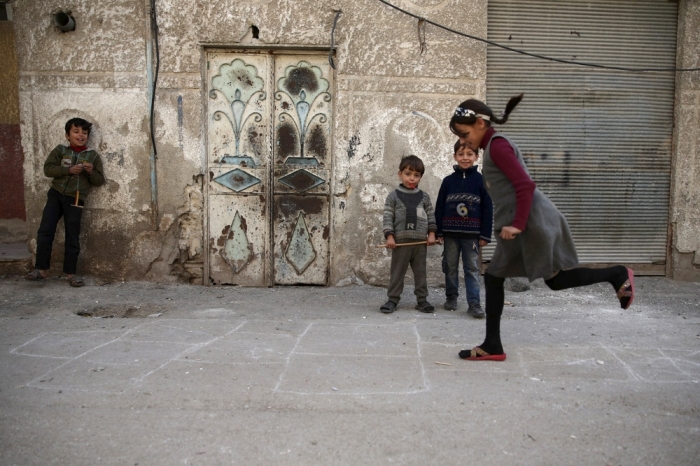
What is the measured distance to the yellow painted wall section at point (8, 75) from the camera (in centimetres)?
780

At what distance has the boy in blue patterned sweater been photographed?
4.84 m

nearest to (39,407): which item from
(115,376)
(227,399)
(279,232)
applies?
(115,376)

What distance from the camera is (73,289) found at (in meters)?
5.57

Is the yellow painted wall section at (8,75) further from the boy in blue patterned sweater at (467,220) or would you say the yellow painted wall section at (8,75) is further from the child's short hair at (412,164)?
the boy in blue patterned sweater at (467,220)

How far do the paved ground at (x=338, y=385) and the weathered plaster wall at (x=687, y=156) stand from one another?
1243 mm

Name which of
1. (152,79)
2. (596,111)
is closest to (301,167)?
(152,79)

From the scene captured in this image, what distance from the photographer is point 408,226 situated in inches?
193

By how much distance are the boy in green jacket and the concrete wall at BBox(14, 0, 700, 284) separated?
0.17 m

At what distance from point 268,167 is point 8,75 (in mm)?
4505

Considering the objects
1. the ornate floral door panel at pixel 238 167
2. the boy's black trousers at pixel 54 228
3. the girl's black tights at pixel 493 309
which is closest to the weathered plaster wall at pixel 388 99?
the ornate floral door panel at pixel 238 167

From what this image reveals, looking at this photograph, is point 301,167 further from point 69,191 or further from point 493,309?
point 493,309

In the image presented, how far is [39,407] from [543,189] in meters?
4.87

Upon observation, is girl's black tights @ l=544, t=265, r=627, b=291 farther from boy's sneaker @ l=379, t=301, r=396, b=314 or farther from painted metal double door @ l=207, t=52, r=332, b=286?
painted metal double door @ l=207, t=52, r=332, b=286

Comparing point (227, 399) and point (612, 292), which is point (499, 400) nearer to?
point (227, 399)
